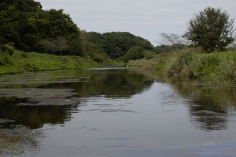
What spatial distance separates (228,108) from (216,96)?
12.7 feet

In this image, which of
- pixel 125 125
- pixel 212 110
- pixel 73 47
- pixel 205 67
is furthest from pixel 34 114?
pixel 73 47

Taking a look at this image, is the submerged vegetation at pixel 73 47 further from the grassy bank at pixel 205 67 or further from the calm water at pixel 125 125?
the calm water at pixel 125 125

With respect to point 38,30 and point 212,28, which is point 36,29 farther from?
point 212,28

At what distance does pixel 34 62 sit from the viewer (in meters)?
59.3

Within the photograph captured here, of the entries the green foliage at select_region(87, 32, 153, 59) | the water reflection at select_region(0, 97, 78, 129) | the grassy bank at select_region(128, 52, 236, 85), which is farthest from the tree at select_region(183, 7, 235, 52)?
the green foliage at select_region(87, 32, 153, 59)

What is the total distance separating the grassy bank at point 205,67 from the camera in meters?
24.2

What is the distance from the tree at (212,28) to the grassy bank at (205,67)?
37.3 ft

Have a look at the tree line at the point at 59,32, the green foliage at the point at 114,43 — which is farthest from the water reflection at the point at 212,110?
the green foliage at the point at 114,43

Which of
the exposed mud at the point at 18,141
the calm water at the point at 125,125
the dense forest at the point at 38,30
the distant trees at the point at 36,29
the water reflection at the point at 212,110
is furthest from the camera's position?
the distant trees at the point at 36,29

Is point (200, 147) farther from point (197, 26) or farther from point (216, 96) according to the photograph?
point (197, 26)

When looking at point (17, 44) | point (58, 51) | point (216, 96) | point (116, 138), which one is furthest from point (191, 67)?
point (58, 51)

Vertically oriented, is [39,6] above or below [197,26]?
above

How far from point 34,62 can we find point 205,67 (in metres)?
34.5

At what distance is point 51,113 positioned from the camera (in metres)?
12.9
